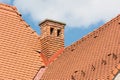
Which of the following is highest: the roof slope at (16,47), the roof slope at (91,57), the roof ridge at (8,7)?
the roof ridge at (8,7)

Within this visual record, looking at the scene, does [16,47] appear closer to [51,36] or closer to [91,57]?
[51,36]

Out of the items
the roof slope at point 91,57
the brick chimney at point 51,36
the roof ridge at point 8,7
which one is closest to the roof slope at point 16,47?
the roof ridge at point 8,7

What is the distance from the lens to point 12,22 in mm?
22422

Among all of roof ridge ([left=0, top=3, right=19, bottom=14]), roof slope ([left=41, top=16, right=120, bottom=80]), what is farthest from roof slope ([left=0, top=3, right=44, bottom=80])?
roof slope ([left=41, top=16, right=120, bottom=80])

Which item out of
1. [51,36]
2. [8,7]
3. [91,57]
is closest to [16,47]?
[51,36]

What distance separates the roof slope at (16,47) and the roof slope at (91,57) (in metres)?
1.04

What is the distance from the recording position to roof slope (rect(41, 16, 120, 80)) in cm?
1549

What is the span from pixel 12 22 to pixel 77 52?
4684mm

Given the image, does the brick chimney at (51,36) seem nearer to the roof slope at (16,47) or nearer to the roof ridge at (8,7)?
the roof slope at (16,47)

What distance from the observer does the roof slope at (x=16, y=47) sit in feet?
64.7

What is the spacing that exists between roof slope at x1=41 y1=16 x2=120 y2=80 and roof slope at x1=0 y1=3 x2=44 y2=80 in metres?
1.04

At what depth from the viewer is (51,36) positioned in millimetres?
23359

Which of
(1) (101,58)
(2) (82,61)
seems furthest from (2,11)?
(1) (101,58)

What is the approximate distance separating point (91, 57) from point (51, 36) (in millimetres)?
6360
